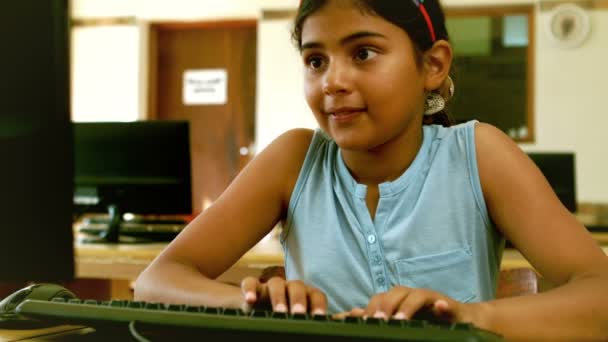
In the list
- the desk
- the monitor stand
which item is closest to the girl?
the desk

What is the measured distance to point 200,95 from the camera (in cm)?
530

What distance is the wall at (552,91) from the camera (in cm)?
443

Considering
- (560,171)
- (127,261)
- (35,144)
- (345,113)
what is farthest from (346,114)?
(560,171)

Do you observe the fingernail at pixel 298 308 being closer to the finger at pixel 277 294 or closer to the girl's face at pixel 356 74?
the finger at pixel 277 294

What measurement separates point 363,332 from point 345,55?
57 centimetres

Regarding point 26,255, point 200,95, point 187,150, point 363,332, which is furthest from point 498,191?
point 200,95

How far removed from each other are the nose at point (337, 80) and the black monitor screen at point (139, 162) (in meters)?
1.32

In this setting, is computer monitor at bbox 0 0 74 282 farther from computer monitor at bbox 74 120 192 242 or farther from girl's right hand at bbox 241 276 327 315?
computer monitor at bbox 74 120 192 242

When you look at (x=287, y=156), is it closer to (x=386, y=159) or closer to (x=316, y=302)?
(x=386, y=159)

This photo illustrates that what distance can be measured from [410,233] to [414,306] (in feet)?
1.33

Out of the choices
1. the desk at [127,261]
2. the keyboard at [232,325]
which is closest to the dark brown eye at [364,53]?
the keyboard at [232,325]

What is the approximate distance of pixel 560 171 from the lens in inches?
93.0

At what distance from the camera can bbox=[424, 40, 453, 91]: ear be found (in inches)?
42.4

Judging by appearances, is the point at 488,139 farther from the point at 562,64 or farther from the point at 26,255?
the point at 562,64
